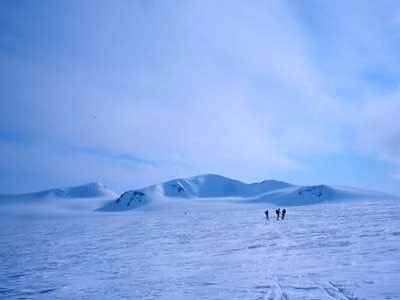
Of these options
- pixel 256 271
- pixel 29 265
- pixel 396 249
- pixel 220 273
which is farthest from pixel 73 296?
pixel 396 249

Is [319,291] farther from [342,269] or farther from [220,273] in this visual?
[220,273]

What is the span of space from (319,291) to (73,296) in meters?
Result: 5.37

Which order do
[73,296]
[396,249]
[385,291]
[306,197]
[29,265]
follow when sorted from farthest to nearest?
1. [306,197]
2. [29,265]
3. [396,249]
4. [73,296]
5. [385,291]

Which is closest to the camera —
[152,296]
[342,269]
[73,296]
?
[152,296]

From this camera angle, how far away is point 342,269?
9.09m

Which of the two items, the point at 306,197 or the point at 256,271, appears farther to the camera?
the point at 306,197

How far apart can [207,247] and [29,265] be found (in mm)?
6747

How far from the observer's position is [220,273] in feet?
32.0

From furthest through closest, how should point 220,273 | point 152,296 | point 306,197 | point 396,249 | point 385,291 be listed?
point 306,197 < point 396,249 < point 220,273 < point 152,296 < point 385,291

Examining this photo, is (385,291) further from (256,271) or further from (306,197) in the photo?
(306,197)

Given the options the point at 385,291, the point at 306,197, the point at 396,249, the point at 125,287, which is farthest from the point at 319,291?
the point at 306,197

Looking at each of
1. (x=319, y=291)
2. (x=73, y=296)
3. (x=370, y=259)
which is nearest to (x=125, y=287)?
(x=73, y=296)

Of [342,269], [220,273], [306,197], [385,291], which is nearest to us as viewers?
[385,291]

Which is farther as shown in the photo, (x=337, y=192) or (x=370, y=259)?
(x=337, y=192)
